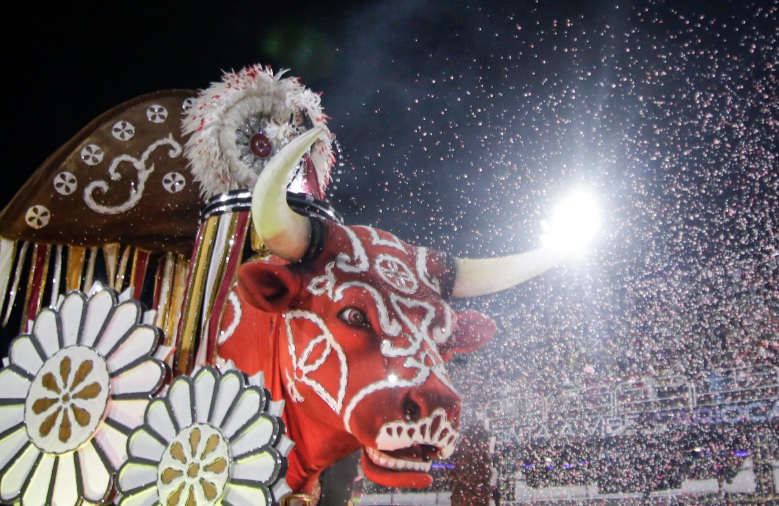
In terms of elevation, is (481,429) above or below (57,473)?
above

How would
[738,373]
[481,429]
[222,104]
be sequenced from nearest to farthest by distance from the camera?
[222,104]
[738,373]
[481,429]

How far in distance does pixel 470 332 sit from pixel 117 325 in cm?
119

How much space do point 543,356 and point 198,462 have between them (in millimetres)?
8437

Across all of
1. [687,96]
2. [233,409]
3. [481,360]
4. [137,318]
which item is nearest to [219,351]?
[137,318]

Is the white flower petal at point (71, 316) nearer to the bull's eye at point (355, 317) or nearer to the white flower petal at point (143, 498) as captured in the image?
the white flower petal at point (143, 498)

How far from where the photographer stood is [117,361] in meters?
2.04

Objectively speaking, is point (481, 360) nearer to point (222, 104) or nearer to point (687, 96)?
point (687, 96)

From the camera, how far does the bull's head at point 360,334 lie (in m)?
1.84

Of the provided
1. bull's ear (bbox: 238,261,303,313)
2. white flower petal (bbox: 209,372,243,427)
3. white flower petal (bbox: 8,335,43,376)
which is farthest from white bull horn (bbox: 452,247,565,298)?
white flower petal (bbox: 8,335,43,376)

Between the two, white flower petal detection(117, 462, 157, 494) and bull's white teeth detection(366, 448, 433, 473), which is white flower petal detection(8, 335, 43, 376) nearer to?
white flower petal detection(117, 462, 157, 494)

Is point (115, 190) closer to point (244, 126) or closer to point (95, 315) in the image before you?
point (244, 126)

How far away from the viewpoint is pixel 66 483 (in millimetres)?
1973

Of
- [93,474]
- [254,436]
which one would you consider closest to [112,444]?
[93,474]

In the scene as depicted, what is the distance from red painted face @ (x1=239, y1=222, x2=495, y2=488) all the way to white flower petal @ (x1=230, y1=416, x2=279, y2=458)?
0.96 ft
